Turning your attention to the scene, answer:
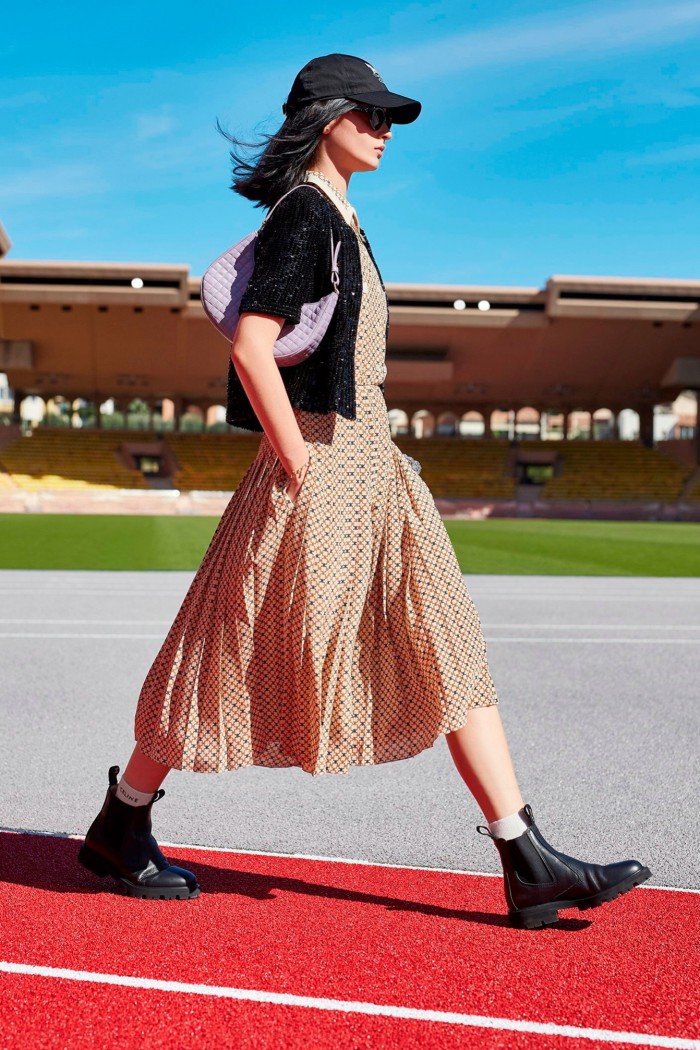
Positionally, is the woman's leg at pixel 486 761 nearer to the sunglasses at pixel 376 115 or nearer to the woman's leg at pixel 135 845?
the woman's leg at pixel 135 845

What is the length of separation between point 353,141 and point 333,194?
154 millimetres

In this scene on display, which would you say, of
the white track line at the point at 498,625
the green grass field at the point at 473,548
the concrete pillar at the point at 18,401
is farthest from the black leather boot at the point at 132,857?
the concrete pillar at the point at 18,401

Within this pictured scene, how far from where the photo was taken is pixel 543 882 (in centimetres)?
283

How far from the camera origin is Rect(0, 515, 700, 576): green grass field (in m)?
17.9

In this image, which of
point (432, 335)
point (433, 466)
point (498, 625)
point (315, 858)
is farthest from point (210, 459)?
point (315, 858)

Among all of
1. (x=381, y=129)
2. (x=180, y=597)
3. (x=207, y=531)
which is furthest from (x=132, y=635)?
(x=207, y=531)

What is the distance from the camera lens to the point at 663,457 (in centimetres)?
5922

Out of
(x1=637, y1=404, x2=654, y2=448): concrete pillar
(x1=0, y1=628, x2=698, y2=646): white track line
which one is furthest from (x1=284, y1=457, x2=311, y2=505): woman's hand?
(x1=637, y1=404, x2=654, y2=448): concrete pillar

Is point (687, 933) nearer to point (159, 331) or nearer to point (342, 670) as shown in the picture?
point (342, 670)

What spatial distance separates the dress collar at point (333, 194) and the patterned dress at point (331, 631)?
24 centimetres

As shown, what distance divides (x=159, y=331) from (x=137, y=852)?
49958 mm

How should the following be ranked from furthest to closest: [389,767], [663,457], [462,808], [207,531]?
[663,457], [207,531], [389,767], [462,808]

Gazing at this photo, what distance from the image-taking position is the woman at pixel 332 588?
2.80 m

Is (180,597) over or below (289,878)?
below
